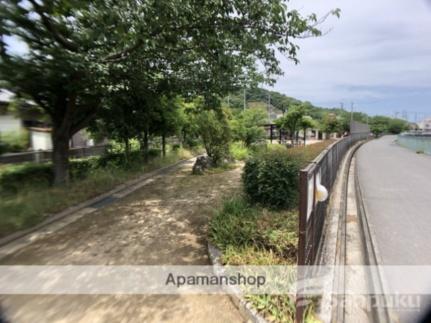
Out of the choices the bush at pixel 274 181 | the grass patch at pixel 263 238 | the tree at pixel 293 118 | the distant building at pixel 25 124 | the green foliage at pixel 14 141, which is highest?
the tree at pixel 293 118

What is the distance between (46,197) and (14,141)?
6.29m

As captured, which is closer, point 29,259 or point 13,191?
point 29,259

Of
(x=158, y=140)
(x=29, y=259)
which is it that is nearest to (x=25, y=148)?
(x=158, y=140)

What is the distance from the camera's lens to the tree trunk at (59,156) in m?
7.98

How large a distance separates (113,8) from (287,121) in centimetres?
2518

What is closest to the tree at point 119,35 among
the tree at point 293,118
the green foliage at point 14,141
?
the green foliage at point 14,141

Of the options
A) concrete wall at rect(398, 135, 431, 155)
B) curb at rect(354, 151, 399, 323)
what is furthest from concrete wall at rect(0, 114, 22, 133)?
concrete wall at rect(398, 135, 431, 155)

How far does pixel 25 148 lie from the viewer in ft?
40.0

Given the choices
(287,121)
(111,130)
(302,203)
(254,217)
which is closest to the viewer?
(302,203)

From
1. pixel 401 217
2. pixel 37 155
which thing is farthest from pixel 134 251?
pixel 37 155

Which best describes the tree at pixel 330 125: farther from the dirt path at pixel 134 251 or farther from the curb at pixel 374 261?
the curb at pixel 374 261

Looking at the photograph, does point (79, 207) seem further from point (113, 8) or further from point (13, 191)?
point (113, 8)

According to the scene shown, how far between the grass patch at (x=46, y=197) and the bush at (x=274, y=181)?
13.3 ft

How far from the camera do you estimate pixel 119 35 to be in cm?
434
